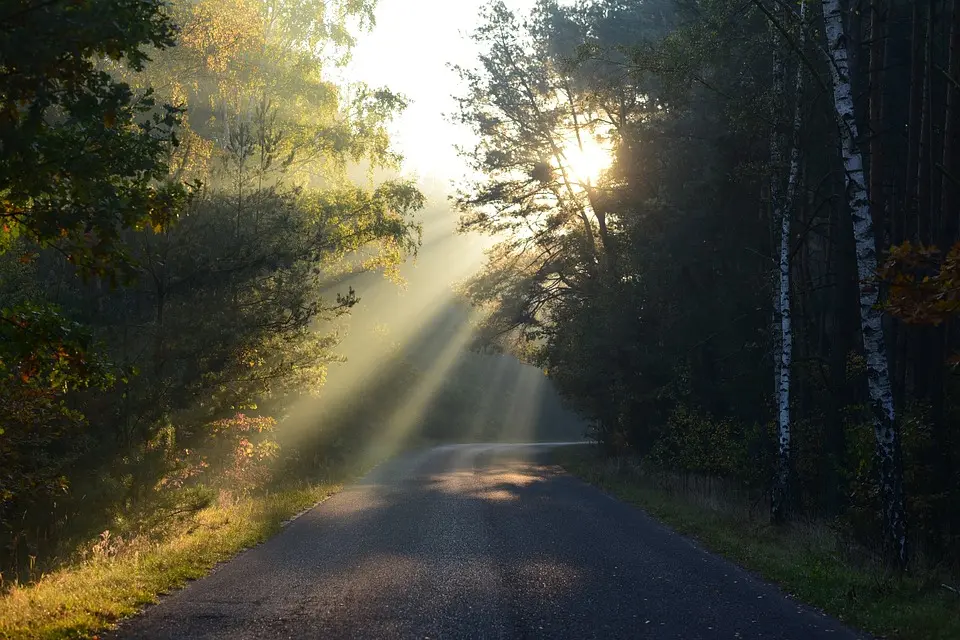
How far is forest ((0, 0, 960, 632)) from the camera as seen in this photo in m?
8.27

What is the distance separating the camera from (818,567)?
10.5m

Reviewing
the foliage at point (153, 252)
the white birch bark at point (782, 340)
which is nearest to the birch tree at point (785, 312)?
the white birch bark at point (782, 340)

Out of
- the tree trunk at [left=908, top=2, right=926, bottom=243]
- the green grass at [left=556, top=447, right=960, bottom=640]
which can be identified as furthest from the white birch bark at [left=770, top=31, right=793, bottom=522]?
the tree trunk at [left=908, top=2, right=926, bottom=243]

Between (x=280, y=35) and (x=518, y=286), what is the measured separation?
1399cm

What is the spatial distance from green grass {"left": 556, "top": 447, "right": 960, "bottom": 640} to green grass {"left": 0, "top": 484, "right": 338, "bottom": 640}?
22.6ft

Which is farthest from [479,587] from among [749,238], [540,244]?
[540,244]

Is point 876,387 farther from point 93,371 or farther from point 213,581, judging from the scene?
point 93,371

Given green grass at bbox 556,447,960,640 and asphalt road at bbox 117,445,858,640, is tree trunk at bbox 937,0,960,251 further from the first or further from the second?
asphalt road at bbox 117,445,858,640

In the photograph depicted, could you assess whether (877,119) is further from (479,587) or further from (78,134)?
(78,134)

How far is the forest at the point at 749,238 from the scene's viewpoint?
42.4 feet

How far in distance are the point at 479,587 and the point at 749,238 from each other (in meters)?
16.5

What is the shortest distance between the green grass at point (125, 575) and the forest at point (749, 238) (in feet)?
27.6

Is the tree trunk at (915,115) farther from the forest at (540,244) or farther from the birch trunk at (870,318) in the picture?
the birch trunk at (870,318)

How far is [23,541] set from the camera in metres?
15.6
